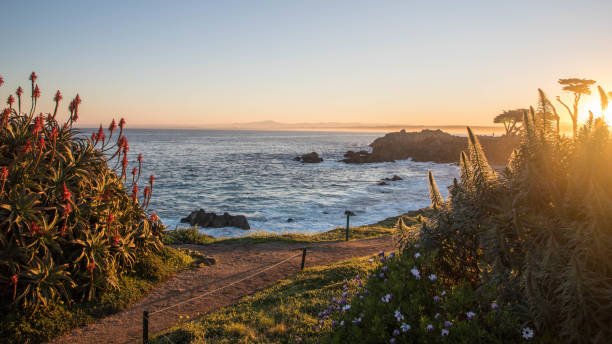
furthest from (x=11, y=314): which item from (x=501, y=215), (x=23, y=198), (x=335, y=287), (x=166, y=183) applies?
(x=166, y=183)

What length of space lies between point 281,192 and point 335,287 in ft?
87.6

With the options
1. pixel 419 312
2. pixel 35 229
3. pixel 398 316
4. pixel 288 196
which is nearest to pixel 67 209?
pixel 35 229

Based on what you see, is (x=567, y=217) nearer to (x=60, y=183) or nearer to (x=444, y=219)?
(x=444, y=219)

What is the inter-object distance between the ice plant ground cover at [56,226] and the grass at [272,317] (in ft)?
7.04

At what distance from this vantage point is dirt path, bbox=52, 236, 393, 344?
21.3 ft

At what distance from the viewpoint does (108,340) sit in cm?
615

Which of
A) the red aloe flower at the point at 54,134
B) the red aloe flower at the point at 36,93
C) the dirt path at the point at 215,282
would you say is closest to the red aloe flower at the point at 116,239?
the dirt path at the point at 215,282

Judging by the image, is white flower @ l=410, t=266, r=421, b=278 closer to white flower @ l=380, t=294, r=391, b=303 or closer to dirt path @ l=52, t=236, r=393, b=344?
white flower @ l=380, t=294, r=391, b=303

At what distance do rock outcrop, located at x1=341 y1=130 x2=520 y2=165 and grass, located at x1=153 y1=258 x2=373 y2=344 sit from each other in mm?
57955

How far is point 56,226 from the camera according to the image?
21.0ft

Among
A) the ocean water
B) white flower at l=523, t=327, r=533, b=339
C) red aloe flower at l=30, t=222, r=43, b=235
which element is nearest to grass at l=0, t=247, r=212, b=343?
red aloe flower at l=30, t=222, r=43, b=235

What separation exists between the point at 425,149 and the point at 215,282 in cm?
→ 6761

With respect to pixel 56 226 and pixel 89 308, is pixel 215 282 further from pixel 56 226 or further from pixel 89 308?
pixel 56 226

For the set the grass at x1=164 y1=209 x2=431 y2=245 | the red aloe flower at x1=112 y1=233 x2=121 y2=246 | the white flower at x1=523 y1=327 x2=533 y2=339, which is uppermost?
the white flower at x1=523 y1=327 x2=533 y2=339
